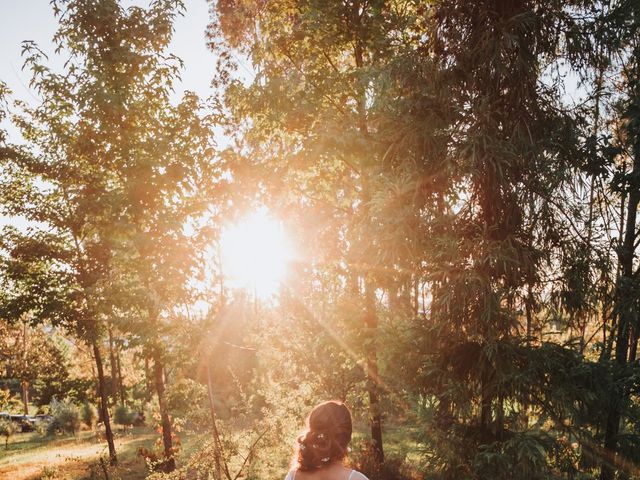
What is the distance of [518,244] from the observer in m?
6.55

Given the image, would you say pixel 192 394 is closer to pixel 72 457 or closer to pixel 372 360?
pixel 372 360

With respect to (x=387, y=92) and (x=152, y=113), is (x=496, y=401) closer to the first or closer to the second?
(x=387, y=92)

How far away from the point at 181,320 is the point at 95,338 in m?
7.30

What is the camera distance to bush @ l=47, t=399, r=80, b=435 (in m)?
24.0

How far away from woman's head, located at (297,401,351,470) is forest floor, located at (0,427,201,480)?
889 cm

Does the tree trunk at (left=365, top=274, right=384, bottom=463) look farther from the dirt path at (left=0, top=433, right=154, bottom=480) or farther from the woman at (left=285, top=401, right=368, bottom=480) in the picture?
the dirt path at (left=0, top=433, right=154, bottom=480)

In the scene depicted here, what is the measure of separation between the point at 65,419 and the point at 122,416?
3.17m

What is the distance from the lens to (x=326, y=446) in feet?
9.37

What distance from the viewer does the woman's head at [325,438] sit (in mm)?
2861

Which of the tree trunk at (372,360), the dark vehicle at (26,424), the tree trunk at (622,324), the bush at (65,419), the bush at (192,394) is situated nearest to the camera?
the tree trunk at (622,324)

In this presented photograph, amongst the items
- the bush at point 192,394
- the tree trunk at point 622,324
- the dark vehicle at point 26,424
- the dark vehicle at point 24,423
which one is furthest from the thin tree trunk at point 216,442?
the dark vehicle at point 26,424

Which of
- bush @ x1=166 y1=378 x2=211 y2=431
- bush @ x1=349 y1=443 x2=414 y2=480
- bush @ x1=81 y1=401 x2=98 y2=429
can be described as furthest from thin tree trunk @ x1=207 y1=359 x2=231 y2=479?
bush @ x1=81 y1=401 x2=98 y2=429

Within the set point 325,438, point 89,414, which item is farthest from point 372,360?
point 89,414

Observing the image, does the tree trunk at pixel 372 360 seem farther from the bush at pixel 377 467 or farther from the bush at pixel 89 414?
the bush at pixel 89 414
